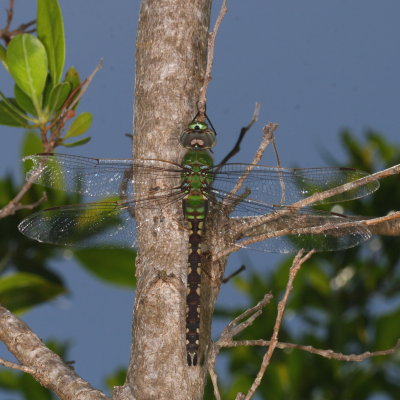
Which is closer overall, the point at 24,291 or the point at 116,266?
the point at 24,291

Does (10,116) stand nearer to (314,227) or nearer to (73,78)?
(73,78)

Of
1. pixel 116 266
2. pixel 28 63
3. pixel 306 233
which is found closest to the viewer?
pixel 306 233

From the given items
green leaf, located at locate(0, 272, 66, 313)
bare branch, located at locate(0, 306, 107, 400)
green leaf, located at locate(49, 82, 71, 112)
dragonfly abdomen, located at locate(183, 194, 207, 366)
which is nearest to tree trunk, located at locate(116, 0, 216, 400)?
dragonfly abdomen, located at locate(183, 194, 207, 366)

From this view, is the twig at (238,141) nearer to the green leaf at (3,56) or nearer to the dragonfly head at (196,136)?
the dragonfly head at (196,136)

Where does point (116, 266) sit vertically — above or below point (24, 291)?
above

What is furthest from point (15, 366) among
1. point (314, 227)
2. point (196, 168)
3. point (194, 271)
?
point (314, 227)

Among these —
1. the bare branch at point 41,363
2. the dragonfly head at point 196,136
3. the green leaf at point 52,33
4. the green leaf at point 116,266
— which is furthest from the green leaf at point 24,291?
the dragonfly head at point 196,136
